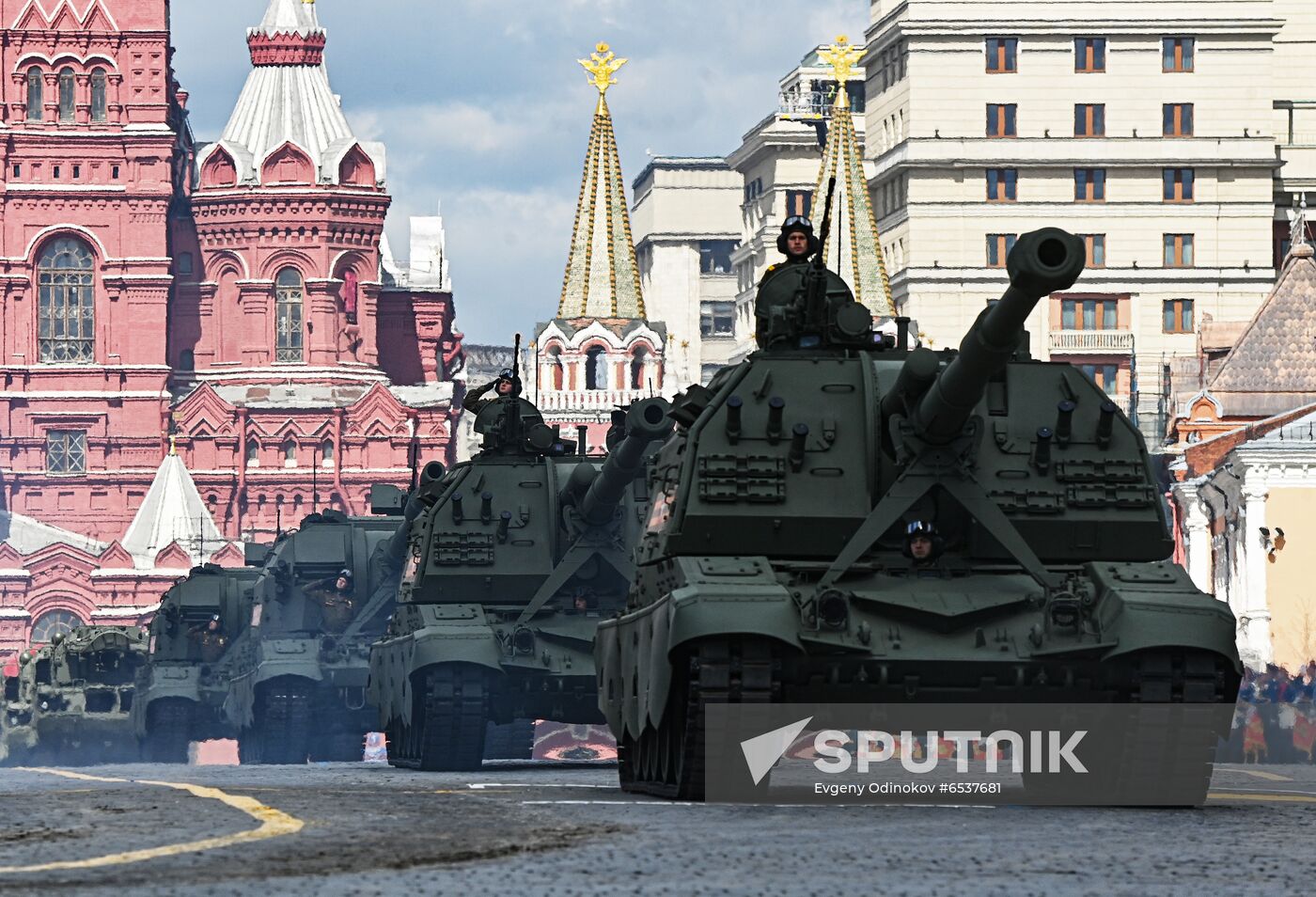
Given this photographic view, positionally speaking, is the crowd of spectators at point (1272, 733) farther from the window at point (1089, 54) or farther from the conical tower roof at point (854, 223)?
the conical tower roof at point (854, 223)

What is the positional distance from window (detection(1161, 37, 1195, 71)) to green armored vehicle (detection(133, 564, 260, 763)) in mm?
55303

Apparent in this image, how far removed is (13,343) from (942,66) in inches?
1631

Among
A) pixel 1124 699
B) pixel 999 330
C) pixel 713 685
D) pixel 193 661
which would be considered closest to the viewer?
pixel 999 330

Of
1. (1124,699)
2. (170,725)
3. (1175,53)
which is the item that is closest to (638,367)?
(1175,53)

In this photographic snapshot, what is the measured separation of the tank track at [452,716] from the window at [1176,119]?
240 feet

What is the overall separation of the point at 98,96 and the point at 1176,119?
4354 centimetres

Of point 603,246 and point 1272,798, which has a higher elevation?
point 603,246

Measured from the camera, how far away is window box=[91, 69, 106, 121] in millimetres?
121562

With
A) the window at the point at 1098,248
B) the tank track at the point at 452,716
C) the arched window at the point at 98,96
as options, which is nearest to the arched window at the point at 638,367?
the arched window at the point at 98,96

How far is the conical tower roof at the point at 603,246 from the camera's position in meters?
125

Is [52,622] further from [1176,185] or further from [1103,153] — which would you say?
[1176,185]

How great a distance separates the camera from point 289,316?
125 m

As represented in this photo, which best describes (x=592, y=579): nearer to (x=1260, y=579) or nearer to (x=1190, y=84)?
(x=1260, y=579)

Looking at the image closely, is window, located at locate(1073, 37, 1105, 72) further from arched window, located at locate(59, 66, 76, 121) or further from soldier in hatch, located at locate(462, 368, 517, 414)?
soldier in hatch, located at locate(462, 368, 517, 414)
